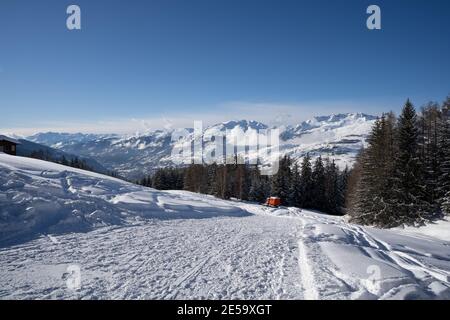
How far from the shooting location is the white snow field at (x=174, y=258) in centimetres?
701

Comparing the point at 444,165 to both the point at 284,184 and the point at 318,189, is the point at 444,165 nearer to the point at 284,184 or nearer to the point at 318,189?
the point at 318,189

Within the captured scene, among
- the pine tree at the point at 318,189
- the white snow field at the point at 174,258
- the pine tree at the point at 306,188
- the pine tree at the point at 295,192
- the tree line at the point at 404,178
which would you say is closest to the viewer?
the white snow field at the point at 174,258

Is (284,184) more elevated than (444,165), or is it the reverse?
(444,165)

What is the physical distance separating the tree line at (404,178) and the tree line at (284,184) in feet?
88.1

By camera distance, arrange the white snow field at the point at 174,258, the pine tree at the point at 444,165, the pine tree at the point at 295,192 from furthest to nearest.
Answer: the pine tree at the point at 295,192, the pine tree at the point at 444,165, the white snow field at the point at 174,258

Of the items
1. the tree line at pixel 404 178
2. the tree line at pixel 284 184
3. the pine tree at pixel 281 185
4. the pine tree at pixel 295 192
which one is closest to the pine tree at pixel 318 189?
the tree line at pixel 284 184

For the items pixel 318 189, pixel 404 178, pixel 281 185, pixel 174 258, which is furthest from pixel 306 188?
pixel 174 258

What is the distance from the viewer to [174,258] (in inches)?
371

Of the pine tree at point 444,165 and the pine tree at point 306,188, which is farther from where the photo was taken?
the pine tree at point 306,188

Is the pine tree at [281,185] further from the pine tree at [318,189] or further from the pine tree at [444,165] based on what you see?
the pine tree at [444,165]

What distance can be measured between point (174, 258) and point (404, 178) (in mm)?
27871

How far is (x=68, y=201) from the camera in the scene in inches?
598

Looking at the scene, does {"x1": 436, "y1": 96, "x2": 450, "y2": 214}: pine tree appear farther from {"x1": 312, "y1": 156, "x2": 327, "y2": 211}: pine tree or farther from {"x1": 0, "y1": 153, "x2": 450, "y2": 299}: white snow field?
{"x1": 312, "y1": 156, "x2": 327, "y2": 211}: pine tree
